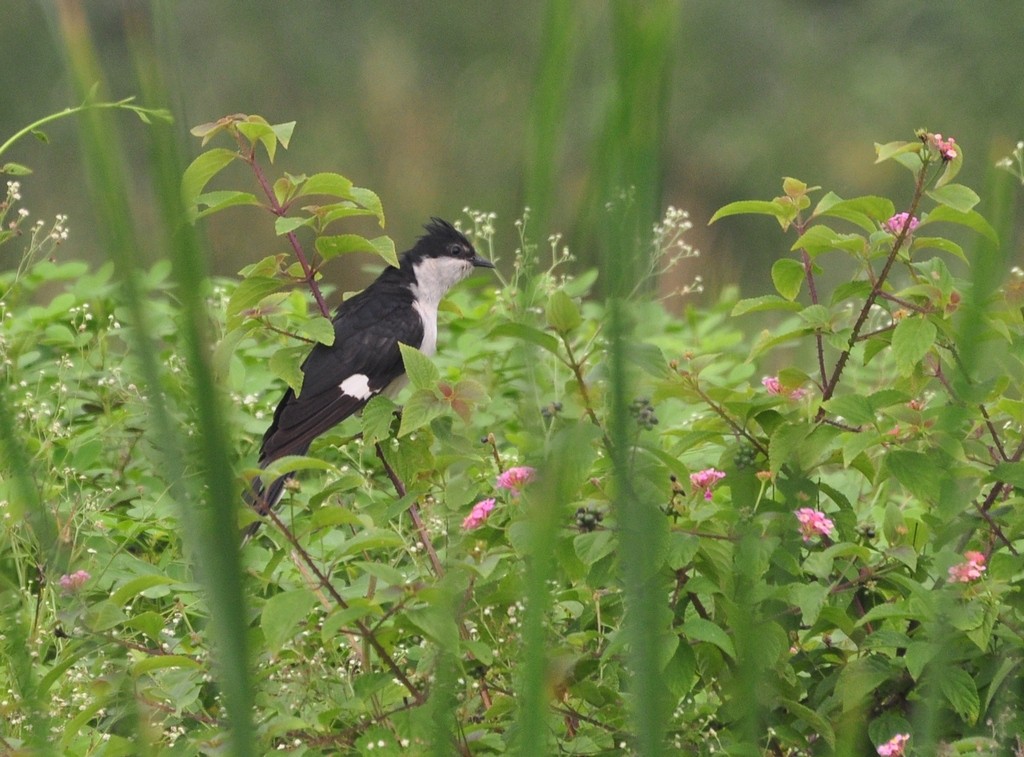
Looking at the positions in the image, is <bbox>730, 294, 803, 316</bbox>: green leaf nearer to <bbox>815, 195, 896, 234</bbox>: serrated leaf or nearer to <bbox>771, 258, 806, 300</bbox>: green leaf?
<bbox>771, 258, 806, 300</bbox>: green leaf

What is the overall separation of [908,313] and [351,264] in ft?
28.2

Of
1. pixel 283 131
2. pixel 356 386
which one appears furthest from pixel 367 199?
pixel 356 386

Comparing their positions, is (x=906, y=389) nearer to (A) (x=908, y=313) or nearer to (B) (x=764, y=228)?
(A) (x=908, y=313)

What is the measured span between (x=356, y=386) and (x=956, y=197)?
2.01 m

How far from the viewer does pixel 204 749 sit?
1.95 m

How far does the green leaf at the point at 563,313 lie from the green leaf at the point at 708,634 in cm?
45

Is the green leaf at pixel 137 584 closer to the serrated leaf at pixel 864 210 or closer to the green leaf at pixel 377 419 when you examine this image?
the green leaf at pixel 377 419

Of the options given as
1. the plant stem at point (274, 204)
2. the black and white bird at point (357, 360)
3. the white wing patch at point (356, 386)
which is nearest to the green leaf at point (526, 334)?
the plant stem at point (274, 204)

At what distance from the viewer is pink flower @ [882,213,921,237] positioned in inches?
86.7

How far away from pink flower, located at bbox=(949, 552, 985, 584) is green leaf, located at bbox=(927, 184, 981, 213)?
52 cm

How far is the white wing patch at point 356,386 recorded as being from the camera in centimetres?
385

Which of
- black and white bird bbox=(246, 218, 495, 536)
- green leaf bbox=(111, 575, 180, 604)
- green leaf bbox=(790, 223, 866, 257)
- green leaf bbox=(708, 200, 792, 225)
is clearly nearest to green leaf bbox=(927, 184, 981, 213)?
green leaf bbox=(790, 223, 866, 257)

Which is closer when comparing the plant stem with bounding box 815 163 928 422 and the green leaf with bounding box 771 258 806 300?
the plant stem with bounding box 815 163 928 422

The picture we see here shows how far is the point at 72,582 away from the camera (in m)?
2.19
